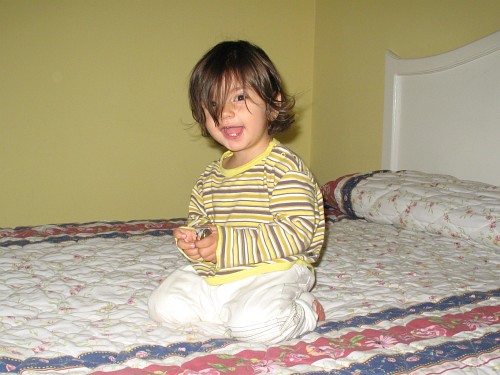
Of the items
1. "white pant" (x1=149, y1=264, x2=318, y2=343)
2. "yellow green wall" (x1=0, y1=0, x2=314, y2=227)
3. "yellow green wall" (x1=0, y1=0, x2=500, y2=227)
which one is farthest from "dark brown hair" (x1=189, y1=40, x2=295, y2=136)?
"yellow green wall" (x1=0, y1=0, x2=314, y2=227)

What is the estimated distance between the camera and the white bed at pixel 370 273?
0.85 metres

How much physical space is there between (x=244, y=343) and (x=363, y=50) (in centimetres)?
204

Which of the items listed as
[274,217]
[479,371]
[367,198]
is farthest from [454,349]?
[367,198]

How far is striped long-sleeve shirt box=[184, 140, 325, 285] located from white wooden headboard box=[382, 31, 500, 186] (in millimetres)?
1027

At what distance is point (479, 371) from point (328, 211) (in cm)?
134

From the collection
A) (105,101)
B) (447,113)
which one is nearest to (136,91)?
(105,101)

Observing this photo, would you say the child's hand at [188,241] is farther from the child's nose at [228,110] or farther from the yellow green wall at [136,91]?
the yellow green wall at [136,91]

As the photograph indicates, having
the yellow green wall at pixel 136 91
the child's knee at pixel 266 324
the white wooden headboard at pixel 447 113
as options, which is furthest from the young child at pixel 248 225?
the yellow green wall at pixel 136 91

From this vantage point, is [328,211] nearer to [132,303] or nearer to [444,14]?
[444,14]

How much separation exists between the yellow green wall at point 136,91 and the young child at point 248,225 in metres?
1.42

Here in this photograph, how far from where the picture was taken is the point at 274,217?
103cm

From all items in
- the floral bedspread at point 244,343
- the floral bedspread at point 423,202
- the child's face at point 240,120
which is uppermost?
the child's face at point 240,120

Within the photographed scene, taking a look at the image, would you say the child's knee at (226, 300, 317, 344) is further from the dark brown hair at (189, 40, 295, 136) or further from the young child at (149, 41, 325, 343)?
the dark brown hair at (189, 40, 295, 136)

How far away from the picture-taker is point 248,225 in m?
1.08
